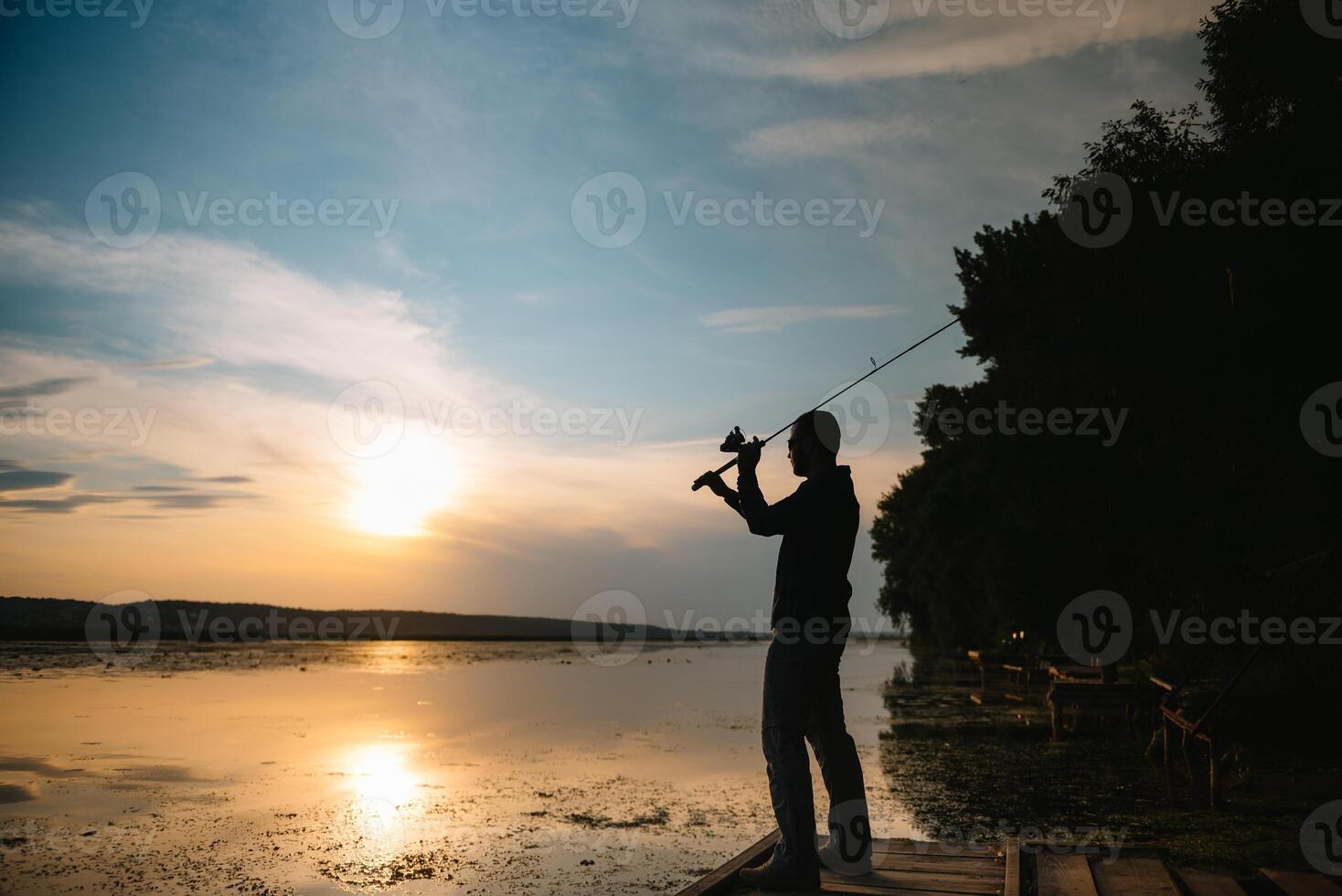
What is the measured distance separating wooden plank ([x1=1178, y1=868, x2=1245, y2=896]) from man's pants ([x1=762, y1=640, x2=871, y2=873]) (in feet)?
5.72

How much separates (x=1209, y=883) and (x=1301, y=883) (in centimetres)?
45

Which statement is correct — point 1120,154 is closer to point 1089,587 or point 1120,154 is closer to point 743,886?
point 743,886

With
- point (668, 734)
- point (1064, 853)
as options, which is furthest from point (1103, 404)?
point (1064, 853)

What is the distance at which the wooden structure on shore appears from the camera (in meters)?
5.31

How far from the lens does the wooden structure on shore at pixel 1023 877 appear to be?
531cm

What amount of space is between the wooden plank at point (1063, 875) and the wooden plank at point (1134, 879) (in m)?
0.06

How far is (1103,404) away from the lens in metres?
15.5
